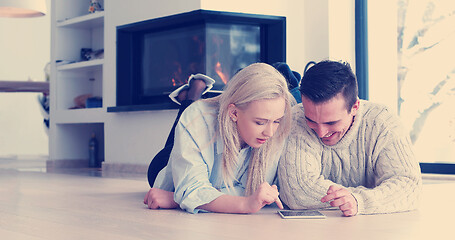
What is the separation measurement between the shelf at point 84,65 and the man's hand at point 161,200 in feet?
9.02

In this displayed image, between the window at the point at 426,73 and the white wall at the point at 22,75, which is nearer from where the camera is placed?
the window at the point at 426,73

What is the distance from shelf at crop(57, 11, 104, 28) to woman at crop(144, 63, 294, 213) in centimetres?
299

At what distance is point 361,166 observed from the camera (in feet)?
6.61

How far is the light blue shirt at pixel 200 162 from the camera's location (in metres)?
1.92

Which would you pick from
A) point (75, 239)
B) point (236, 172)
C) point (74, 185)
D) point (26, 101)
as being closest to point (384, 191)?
point (236, 172)

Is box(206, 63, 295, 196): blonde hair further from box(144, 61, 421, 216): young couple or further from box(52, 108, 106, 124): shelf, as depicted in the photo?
box(52, 108, 106, 124): shelf

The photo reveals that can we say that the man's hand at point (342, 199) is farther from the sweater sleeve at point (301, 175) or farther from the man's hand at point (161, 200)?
the man's hand at point (161, 200)

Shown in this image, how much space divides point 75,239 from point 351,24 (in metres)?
2.96

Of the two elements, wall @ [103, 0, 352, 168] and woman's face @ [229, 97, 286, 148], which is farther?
wall @ [103, 0, 352, 168]

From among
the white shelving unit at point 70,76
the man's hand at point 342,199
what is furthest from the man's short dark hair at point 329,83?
the white shelving unit at point 70,76

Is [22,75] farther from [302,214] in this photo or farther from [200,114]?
[302,214]

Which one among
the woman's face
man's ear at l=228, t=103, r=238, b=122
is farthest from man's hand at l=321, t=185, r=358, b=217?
man's ear at l=228, t=103, r=238, b=122

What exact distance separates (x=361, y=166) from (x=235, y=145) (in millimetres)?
422

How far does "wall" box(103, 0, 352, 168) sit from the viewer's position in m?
3.96
